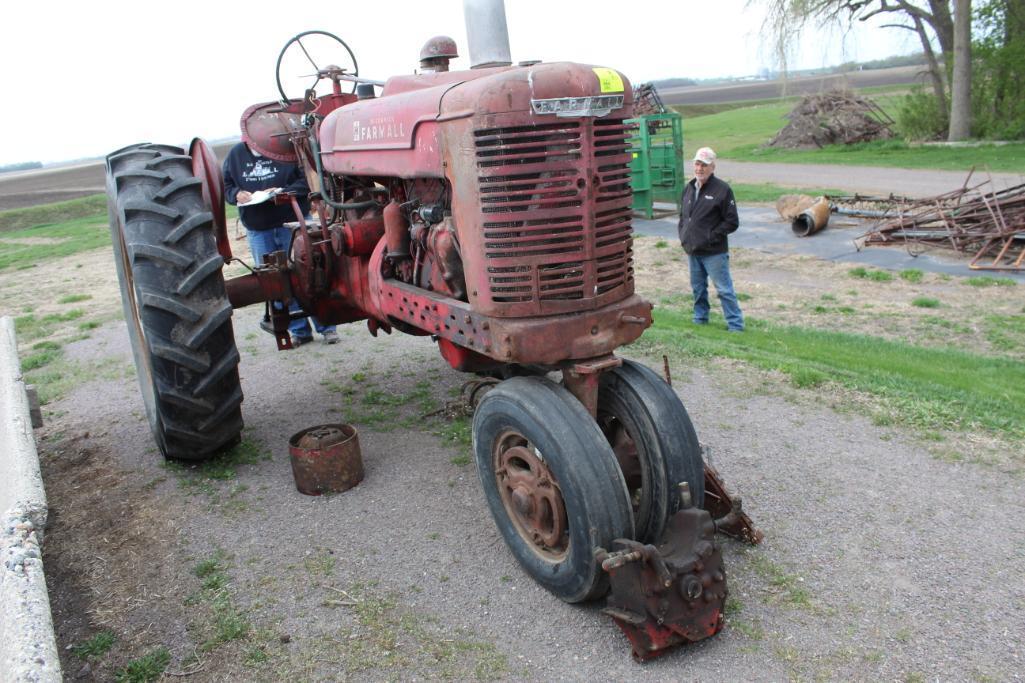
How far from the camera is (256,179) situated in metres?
6.22

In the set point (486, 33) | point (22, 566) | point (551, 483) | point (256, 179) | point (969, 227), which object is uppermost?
point (486, 33)

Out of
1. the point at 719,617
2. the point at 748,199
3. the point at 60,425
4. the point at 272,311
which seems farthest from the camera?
the point at 748,199

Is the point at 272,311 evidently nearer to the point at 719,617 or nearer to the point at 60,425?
the point at 60,425

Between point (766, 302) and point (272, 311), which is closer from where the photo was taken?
point (272, 311)

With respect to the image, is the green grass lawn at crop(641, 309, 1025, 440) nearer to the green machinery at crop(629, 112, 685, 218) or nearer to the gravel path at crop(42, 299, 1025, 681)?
the gravel path at crop(42, 299, 1025, 681)

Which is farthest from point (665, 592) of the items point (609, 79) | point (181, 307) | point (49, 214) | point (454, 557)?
point (49, 214)

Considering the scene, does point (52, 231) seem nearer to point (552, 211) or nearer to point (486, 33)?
point (486, 33)

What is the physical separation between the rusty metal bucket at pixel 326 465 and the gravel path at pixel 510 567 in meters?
0.07

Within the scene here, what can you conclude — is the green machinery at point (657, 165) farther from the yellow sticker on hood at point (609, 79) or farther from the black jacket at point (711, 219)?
the yellow sticker on hood at point (609, 79)

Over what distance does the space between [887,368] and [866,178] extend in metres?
12.2

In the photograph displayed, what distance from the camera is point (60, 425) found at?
563 cm

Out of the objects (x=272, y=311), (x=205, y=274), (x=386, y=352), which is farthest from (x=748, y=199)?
(x=205, y=274)

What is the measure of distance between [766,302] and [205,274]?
19.1 feet

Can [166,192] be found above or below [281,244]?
above
